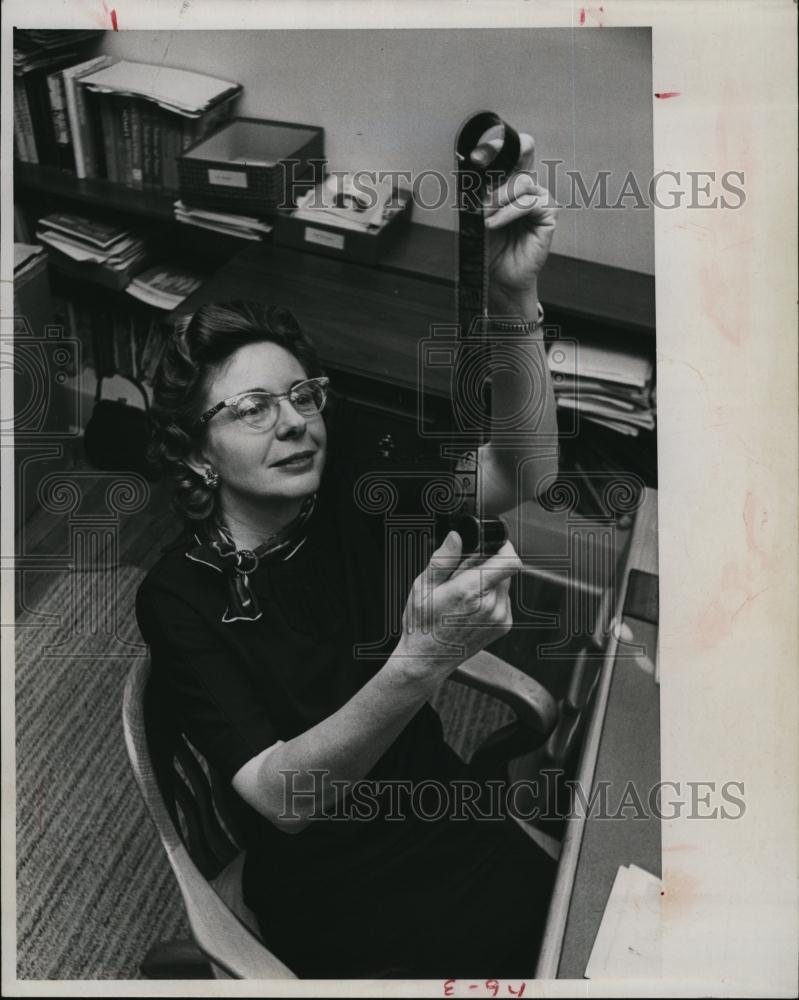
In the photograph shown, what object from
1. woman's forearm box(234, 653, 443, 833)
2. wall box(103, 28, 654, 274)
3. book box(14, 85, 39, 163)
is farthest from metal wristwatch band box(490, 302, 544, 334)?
book box(14, 85, 39, 163)

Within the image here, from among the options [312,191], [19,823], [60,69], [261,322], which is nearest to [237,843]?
Result: [19,823]

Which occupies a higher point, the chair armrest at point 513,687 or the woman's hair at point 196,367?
the woman's hair at point 196,367

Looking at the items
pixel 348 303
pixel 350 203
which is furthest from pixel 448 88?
pixel 348 303

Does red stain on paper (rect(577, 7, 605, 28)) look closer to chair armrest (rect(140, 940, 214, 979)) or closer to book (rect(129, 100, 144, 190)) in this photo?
book (rect(129, 100, 144, 190))

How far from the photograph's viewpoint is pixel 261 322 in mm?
1251

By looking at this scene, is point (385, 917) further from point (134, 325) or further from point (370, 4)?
point (370, 4)

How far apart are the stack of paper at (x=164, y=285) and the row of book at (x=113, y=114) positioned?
0.12 metres

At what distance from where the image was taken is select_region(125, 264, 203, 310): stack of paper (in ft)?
4.32

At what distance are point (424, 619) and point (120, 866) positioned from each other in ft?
1.98

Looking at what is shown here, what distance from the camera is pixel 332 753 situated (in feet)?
4.02

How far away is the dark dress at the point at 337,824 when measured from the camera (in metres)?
1.23

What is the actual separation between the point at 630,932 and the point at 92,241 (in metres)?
1.18
